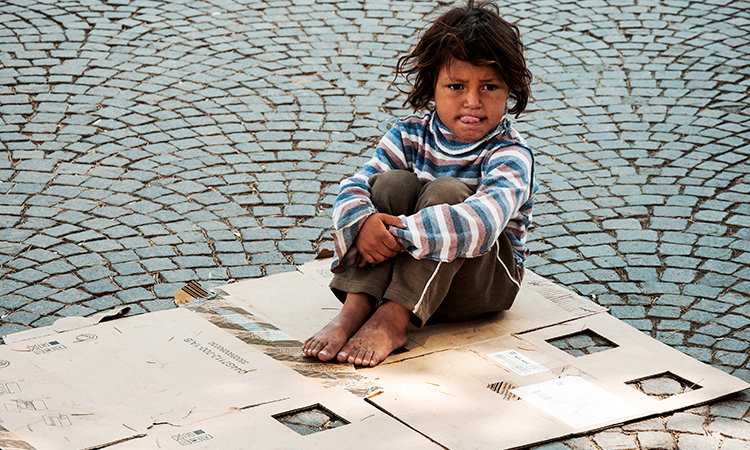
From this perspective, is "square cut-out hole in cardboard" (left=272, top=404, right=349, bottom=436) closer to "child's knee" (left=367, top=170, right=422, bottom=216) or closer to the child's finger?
Result: the child's finger

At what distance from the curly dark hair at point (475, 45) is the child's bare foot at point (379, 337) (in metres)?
0.90

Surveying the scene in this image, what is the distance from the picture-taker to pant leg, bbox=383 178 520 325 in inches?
116

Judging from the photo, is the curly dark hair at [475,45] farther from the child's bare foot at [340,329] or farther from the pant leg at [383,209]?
the child's bare foot at [340,329]

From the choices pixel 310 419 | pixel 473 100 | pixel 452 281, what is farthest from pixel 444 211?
pixel 310 419

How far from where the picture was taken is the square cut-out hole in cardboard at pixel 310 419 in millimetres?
2617

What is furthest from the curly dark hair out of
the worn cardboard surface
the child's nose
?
the worn cardboard surface

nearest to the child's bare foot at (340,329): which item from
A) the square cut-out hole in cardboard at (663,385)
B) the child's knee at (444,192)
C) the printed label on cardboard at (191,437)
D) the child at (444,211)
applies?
the child at (444,211)

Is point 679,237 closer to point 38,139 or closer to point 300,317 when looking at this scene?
point 300,317

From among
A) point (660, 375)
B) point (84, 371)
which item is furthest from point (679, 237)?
point (84, 371)

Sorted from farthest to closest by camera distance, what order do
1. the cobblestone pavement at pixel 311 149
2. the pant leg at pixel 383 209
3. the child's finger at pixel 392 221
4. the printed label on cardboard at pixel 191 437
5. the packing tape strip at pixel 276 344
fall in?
the cobblestone pavement at pixel 311 149 → the pant leg at pixel 383 209 → the child's finger at pixel 392 221 → the packing tape strip at pixel 276 344 → the printed label on cardboard at pixel 191 437

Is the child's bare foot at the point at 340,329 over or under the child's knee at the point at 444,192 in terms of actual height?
under

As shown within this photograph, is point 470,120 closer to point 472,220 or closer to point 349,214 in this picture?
point 472,220

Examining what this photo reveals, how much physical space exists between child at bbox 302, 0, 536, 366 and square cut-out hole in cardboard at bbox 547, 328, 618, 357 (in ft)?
0.84

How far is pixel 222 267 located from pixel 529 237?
1.45m
